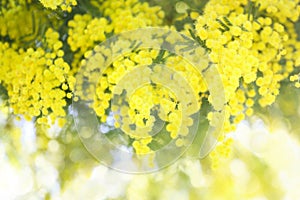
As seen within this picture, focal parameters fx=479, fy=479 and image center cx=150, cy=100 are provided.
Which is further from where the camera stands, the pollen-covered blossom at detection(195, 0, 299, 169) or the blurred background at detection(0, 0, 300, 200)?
the blurred background at detection(0, 0, 300, 200)

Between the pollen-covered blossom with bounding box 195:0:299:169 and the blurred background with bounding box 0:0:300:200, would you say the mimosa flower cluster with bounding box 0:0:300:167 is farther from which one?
the blurred background with bounding box 0:0:300:200

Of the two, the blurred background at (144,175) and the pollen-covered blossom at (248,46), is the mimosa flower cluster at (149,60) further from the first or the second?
the blurred background at (144,175)

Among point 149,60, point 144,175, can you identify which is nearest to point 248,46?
point 149,60

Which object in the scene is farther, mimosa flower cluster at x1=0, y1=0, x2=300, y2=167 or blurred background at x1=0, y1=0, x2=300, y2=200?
blurred background at x1=0, y1=0, x2=300, y2=200

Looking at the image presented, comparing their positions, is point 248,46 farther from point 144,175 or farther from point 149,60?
point 144,175

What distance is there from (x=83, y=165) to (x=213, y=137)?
337mm

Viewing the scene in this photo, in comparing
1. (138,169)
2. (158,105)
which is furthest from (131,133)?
(138,169)

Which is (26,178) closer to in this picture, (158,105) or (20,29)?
(20,29)

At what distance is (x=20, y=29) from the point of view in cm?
76

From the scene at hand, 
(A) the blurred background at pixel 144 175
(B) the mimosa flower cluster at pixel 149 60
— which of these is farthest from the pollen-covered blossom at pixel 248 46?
(A) the blurred background at pixel 144 175

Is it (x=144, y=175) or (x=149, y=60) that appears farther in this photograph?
(x=144, y=175)

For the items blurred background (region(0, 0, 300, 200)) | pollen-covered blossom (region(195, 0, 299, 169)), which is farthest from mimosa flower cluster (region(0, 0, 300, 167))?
blurred background (region(0, 0, 300, 200))

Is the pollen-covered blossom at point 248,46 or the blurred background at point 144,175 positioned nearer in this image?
the pollen-covered blossom at point 248,46

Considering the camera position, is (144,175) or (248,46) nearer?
(248,46)
